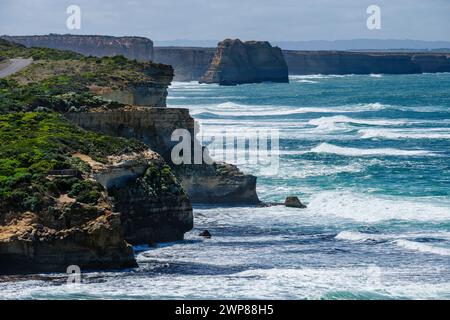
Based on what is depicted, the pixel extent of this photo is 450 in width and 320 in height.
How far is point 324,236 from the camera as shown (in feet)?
151

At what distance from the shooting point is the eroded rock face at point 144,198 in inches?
1710

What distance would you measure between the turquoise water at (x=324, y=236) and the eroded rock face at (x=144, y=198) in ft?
3.07

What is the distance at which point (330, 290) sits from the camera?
1377 inches

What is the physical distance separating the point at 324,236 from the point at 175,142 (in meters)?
11.1

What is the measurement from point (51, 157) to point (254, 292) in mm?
11810

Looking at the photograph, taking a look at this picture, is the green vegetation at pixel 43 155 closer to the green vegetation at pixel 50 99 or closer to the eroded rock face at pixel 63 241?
the eroded rock face at pixel 63 241

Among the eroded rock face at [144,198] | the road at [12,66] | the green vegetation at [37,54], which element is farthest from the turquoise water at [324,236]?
the road at [12,66]

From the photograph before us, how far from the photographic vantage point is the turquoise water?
115 feet

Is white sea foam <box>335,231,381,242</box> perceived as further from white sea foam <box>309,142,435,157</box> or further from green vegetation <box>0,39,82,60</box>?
green vegetation <box>0,39,82,60</box>

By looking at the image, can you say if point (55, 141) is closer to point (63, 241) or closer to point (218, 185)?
point (63, 241)

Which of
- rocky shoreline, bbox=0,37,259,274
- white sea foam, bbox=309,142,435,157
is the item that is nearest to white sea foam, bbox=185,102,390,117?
white sea foam, bbox=309,142,435,157

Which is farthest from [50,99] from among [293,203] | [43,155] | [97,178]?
[97,178]
